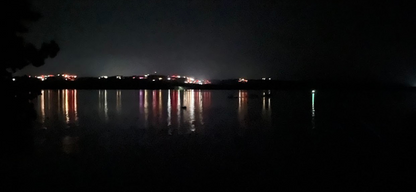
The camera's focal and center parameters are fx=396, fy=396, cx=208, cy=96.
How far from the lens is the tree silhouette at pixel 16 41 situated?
29.8ft

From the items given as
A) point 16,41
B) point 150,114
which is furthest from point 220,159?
point 150,114

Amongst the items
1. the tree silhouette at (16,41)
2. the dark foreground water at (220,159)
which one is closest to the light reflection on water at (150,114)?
the dark foreground water at (220,159)

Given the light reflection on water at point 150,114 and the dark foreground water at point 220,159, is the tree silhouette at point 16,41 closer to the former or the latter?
the dark foreground water at point 220,159

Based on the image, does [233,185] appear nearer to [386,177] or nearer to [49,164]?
[386,177]

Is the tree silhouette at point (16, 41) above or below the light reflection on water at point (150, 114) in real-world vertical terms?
above

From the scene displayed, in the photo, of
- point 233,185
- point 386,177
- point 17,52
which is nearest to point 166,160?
point 233,185

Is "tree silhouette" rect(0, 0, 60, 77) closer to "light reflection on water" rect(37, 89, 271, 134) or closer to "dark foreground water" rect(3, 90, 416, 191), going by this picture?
"dark foreground water" rect(3, 90, 416, 191)

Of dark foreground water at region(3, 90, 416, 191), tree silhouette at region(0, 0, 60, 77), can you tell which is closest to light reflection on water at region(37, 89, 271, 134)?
dark foreground water at region(3, 90, 416, 191)

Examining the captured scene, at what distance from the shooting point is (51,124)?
2003 centimetres

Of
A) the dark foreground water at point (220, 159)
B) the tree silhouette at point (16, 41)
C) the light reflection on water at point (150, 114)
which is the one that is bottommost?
the dark foreground water at point (220, 159)

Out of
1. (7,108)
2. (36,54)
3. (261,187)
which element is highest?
(36,54)

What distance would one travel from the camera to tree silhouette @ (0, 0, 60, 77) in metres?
9.08

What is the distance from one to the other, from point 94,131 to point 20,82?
7.37m

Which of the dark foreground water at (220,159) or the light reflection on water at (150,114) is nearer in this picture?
the dark foreground water at (220,159)
